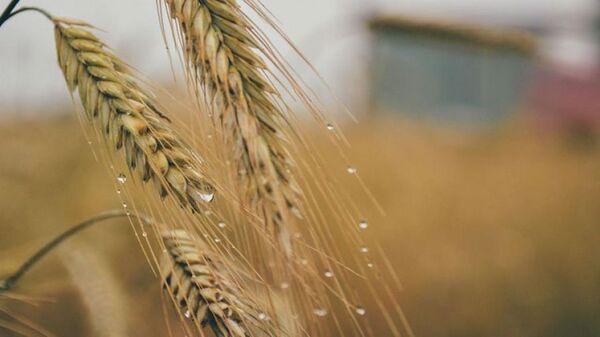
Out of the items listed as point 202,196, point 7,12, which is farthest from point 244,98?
point 7,12

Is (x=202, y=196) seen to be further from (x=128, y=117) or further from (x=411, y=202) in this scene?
(x=411, y=202)

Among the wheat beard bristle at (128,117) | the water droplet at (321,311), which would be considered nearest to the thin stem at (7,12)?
the wheat beard bristle at (128,117)

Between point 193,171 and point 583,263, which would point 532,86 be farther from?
point 193,171

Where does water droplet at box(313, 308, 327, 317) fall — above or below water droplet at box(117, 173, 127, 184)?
below

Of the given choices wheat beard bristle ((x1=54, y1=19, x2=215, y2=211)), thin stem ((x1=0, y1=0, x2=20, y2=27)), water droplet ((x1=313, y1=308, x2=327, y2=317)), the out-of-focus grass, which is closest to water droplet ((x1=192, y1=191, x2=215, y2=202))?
wheat beard bristle ((x1=54, y1=19, x2=215, y2=211))

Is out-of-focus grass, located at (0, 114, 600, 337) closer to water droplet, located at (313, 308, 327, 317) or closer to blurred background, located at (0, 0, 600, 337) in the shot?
blurred background, located at (0, 0, 600, 337)

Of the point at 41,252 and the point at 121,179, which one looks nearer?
the point at 121,179
